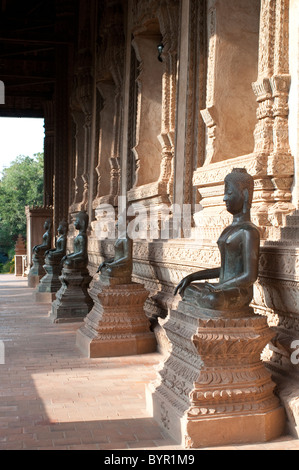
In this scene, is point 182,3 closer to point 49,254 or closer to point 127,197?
point 127,197

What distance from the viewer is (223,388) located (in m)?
4.02

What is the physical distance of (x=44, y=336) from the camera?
8234mm

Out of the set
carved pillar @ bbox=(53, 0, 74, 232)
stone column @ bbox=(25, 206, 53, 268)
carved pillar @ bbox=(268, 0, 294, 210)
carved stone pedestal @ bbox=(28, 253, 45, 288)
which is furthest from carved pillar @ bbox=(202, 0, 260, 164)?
stone column @ bbox=(25, 206, 53, 268)

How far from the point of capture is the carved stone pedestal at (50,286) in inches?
502

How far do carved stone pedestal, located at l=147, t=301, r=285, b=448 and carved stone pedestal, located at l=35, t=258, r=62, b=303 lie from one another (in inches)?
345

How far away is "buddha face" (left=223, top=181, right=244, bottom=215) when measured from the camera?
4.38m

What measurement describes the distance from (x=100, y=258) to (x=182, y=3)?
5.39 metres

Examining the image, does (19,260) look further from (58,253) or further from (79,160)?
(58,253)

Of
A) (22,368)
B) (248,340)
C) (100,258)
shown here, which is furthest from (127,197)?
(248,340)

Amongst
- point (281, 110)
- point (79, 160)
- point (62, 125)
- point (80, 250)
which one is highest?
point (62, 125)

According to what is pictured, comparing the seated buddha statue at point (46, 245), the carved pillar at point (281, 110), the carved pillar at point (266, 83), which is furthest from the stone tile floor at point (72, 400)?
the seated buddha statue at point (46, 245)

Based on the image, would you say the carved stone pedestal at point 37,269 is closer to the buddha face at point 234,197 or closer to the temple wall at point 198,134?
the temple wall at point 198,134

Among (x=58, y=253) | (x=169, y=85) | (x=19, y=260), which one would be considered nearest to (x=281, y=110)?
(x=169, y=85)

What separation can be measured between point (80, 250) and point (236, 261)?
5943mm
